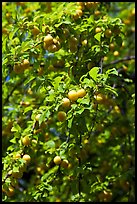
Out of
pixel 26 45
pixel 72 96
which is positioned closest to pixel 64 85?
A: pixel 72 96

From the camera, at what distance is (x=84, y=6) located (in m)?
2.98

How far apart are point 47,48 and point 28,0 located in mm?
1400

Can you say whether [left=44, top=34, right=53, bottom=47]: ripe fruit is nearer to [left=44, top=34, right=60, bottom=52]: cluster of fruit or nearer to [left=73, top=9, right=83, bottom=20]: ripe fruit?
[left=44, top=34, right=60, bottom=52]: cluster of fruit

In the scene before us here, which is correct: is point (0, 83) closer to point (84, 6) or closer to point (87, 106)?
point (84, 6)

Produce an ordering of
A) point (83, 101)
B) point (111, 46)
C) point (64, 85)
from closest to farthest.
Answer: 1. point (83, 101)
2. point (64, 85)
3. point (111, 46)

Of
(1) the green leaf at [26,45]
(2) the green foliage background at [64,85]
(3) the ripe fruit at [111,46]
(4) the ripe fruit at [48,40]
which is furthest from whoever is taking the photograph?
(3) the ripe fruit at [111,46]

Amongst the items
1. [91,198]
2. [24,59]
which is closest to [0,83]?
[24,59]

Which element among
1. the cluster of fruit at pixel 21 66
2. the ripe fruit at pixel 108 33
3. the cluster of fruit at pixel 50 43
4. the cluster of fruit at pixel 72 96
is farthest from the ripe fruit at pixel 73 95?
the ripe fruit at pixel 108 33

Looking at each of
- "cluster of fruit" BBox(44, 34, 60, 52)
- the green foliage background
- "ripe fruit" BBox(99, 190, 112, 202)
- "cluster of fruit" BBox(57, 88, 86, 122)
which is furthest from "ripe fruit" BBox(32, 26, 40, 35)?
"ripe fruit" BBox(99, 190, 112, 202)

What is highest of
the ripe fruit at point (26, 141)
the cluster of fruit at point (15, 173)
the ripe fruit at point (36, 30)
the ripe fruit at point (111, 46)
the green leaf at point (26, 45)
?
the ripe fruit at point (36, 30)

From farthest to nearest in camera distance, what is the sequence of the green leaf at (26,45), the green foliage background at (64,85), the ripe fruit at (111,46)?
the ripe fruit at (111,46)
the green leaf at (26,45)
the green foliage background at (64,85)

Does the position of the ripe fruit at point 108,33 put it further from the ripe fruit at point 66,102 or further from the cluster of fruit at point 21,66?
the ripe fruit at point 66,102

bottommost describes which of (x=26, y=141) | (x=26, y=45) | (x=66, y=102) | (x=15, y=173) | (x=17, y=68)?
(x=15, y=173)

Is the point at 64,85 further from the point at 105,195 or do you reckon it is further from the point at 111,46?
the point at 105,195
